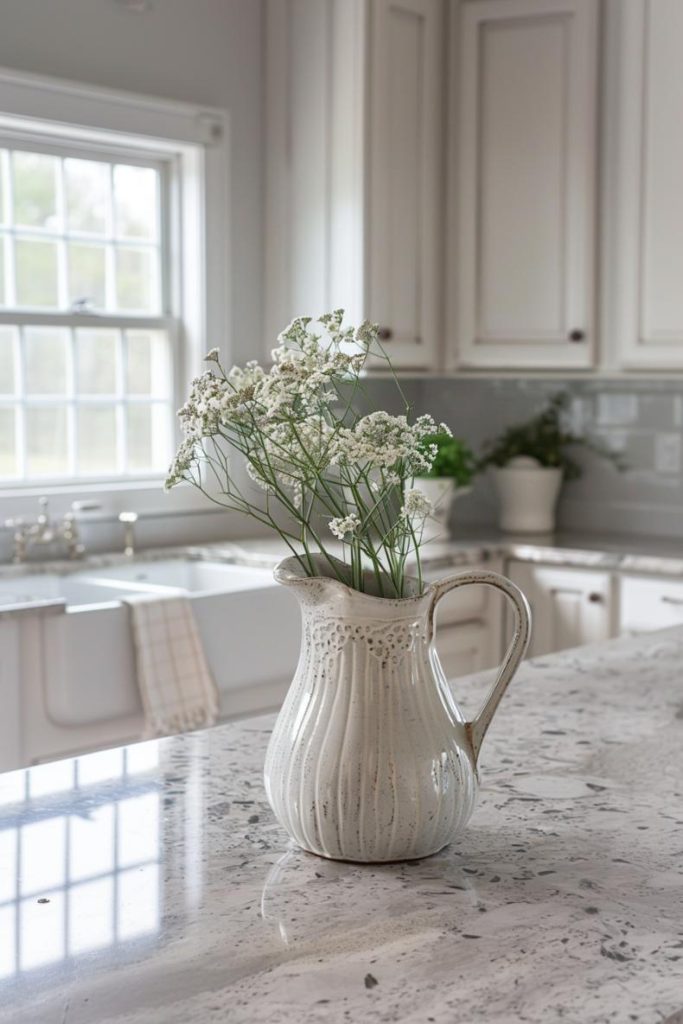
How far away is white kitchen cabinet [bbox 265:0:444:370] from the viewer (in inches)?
150

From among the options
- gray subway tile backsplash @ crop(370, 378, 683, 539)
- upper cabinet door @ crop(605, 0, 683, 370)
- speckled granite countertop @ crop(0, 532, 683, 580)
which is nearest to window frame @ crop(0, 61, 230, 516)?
speckled granite countertop @ crop(0, 532, 683, 580)

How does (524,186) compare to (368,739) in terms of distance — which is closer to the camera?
(368,739)

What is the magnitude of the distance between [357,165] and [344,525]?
9.40ft

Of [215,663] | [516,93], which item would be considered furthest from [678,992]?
[516,93]

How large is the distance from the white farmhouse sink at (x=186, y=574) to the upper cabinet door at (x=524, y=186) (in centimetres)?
99

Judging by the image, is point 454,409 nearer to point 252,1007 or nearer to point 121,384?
point 121,384

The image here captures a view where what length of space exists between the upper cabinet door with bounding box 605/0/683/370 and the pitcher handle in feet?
8.51

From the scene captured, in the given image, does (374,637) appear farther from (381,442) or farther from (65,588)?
(65,588)

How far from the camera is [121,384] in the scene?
389 cm

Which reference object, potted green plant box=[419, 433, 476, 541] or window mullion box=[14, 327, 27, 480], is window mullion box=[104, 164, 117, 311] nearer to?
window mullion box=[14, 327, 27, 480]

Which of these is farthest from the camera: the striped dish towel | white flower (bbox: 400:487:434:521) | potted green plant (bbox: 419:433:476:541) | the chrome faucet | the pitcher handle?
potted green plant (bbox: 419:433:476:541)

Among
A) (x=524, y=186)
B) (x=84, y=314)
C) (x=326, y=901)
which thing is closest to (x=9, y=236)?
(x=84, y=314)

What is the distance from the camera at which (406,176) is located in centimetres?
394

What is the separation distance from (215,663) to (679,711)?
5.18 feet
